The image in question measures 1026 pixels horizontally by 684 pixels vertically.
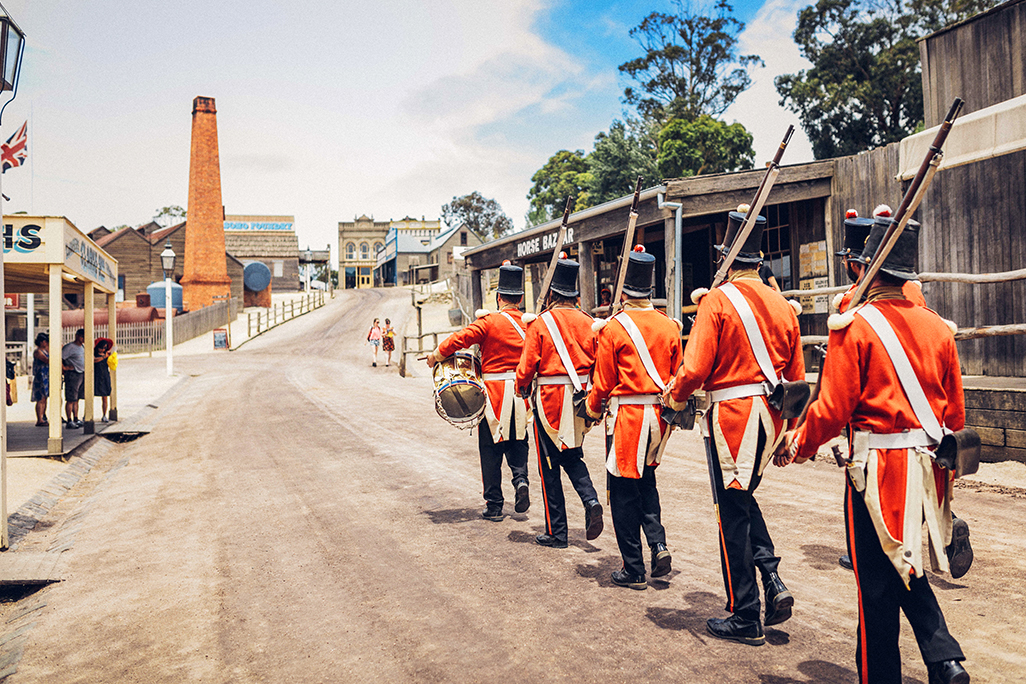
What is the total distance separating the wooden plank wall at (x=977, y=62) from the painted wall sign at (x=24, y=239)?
12218mm

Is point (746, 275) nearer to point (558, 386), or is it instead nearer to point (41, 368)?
point (558, 386)

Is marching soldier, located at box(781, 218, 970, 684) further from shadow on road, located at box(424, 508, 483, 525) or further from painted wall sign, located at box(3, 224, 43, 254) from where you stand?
painted wall sign, located at box(3, 224, 43, 254)

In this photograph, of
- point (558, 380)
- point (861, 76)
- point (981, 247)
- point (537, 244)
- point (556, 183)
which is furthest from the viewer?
point (556, 183)

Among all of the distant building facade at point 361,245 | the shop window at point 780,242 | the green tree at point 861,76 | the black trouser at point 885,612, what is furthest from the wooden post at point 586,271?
the distant building facade at point 361,245

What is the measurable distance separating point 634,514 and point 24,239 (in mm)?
8763

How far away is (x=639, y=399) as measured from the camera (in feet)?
14.8

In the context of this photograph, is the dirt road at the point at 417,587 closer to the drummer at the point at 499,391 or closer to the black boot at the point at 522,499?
the black boot at the point at 522,499

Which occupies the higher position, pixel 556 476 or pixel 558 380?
pixel 558 380

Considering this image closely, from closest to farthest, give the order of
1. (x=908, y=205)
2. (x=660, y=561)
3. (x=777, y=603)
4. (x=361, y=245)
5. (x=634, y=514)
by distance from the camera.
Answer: (x=908, y=205), (x=777, y=603), (x=660, y=561), (x=634, y=514), (x=361, y=245)

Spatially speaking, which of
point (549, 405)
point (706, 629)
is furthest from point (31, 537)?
point (706, 629)

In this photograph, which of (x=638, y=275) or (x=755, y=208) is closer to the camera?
(x=755, y=208)

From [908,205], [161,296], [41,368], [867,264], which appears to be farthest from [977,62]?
[161,296]

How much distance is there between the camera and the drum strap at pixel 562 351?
5422mm

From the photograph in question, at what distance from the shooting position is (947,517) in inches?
112
